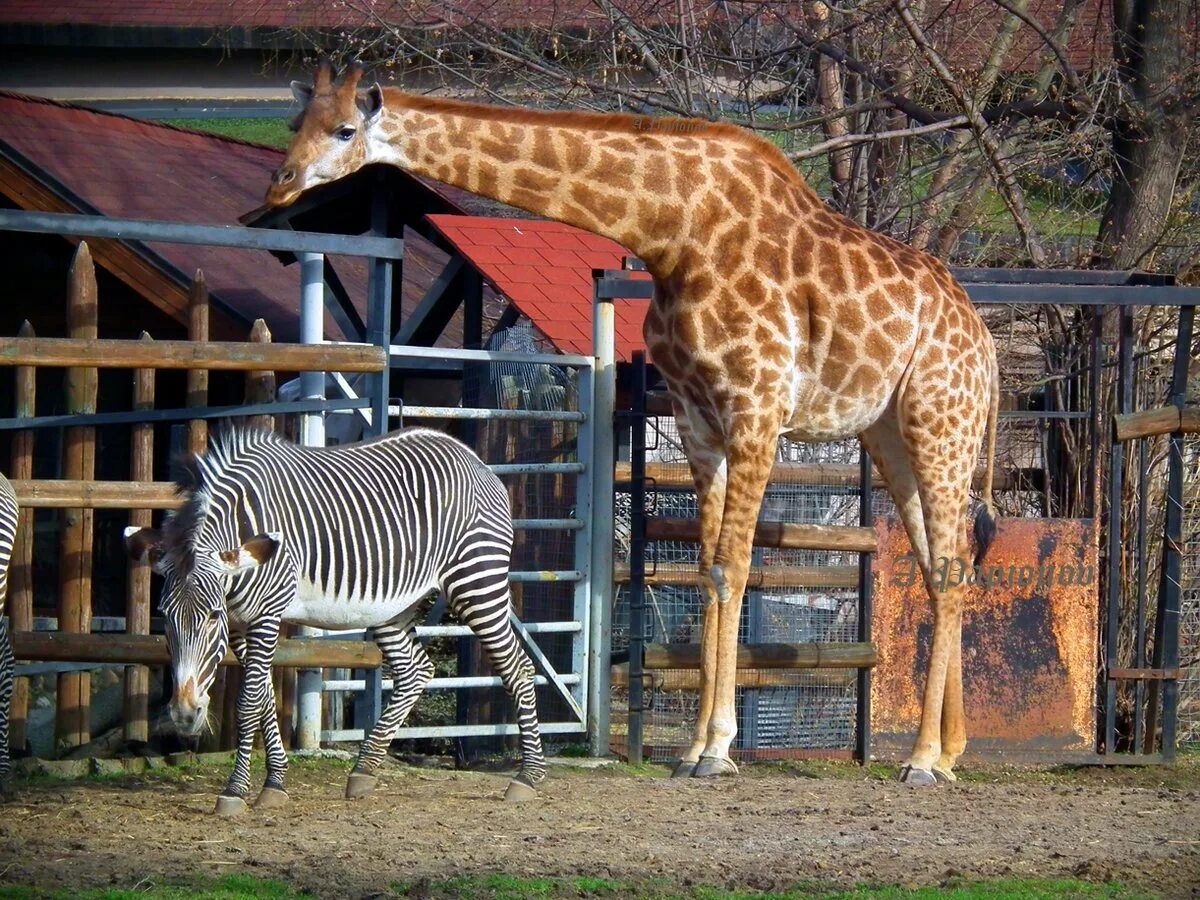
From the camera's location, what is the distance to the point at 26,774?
7.07 m

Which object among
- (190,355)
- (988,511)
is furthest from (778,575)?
(190,355)

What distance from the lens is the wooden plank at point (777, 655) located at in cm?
835

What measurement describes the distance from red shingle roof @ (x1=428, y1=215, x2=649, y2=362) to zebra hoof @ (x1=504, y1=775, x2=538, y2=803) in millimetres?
2697

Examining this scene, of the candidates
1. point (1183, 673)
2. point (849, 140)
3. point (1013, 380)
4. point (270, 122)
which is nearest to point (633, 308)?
point (849, 140)

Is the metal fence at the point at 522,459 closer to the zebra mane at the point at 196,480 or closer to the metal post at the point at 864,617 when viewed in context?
the zebra mane at the point at 196,480

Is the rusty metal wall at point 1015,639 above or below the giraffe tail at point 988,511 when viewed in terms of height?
below

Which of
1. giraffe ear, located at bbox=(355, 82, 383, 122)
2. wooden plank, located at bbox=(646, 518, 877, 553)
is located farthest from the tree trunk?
giraffe ear, located at bbox=(355, 82, 383, 122)

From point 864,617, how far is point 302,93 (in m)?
4.13

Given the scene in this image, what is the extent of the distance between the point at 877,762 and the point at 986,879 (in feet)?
11.1

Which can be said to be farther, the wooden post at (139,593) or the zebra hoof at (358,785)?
the wooden post at (139,593)

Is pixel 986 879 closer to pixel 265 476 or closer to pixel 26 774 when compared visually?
pixel 265 476

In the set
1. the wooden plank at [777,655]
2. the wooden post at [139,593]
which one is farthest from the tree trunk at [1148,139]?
the wooden post at [139,593]

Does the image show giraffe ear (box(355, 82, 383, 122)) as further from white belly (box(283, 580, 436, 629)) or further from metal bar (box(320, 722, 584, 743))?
metal bar (box(320, 722, 584, 743))

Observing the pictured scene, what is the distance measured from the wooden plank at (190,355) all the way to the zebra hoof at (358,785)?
1.87 metres
